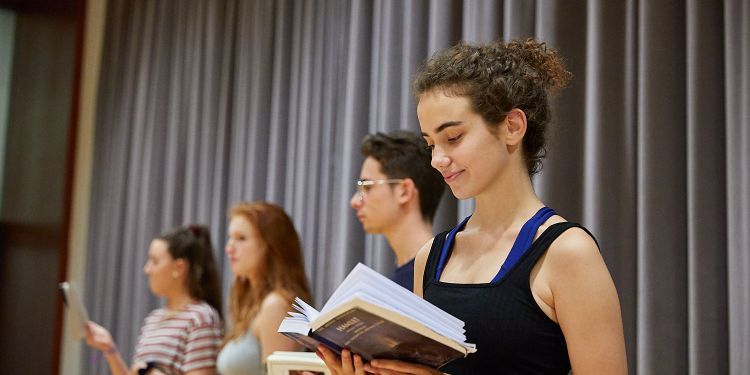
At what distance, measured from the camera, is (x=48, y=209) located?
17.6ft

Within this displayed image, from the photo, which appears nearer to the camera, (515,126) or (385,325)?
(385,325)

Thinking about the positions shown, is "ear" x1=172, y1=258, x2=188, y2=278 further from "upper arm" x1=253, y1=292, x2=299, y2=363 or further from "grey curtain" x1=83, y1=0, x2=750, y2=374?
"upper arm" x1=253, y1=292, x2=299, y2=363

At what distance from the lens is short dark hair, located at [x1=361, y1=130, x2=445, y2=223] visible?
2.85 meters

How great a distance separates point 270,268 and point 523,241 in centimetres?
196

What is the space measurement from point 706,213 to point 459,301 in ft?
3.01

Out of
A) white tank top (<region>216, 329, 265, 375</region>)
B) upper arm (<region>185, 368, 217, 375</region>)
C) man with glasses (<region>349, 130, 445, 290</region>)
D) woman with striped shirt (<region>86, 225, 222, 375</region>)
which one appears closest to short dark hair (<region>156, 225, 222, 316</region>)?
woman with striped shirt (<region>86, 225, 222, 375</region>)

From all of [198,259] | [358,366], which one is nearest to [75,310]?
[198,259]

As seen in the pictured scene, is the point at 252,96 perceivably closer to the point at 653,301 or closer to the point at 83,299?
the point at 83,299

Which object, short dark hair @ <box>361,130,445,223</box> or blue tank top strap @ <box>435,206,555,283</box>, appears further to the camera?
short dark hair @ <box>361,130,445,223</box>

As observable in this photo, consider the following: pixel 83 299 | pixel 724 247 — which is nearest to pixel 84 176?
pixel 83 299

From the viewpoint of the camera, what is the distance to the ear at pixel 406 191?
2.82 m

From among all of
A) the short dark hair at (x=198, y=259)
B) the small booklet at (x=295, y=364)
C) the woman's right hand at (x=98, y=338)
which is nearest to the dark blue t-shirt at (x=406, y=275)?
the small booklet at (x=295, y=364)

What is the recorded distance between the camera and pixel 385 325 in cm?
140

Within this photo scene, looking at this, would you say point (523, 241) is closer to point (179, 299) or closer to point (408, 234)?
point (408, 234)
